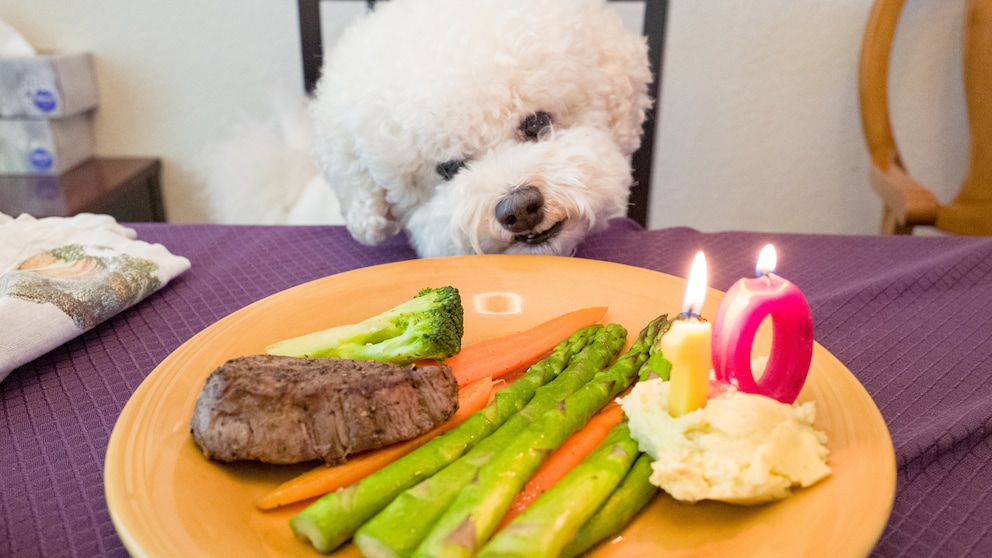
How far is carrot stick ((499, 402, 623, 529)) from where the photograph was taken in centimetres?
65

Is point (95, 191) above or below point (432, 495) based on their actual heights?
below

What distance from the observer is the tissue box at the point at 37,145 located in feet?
6.84

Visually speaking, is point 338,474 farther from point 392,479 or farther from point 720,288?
point 720,288

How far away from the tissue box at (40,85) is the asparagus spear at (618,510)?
2.19 metres

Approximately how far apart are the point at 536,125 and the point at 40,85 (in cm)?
172

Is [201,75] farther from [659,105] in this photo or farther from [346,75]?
[659,105]

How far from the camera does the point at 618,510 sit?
622mm

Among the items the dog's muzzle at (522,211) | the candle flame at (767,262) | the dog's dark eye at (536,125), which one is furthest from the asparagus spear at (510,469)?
the dog's dark eye at (536,125)

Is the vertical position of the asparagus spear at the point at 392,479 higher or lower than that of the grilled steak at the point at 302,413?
lower

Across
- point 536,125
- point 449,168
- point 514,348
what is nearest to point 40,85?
point 449,168

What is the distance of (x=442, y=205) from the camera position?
1.19 metres

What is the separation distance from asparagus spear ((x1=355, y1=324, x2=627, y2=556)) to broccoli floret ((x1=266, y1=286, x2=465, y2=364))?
151mm

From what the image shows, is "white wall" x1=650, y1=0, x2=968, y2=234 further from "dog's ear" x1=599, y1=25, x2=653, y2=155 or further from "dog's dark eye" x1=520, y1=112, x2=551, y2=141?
"dog's dark eye" x1=520, y1=112, x2=551, y2=141

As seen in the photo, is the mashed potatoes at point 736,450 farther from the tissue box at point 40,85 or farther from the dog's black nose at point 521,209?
the tissue box at point 40,85
